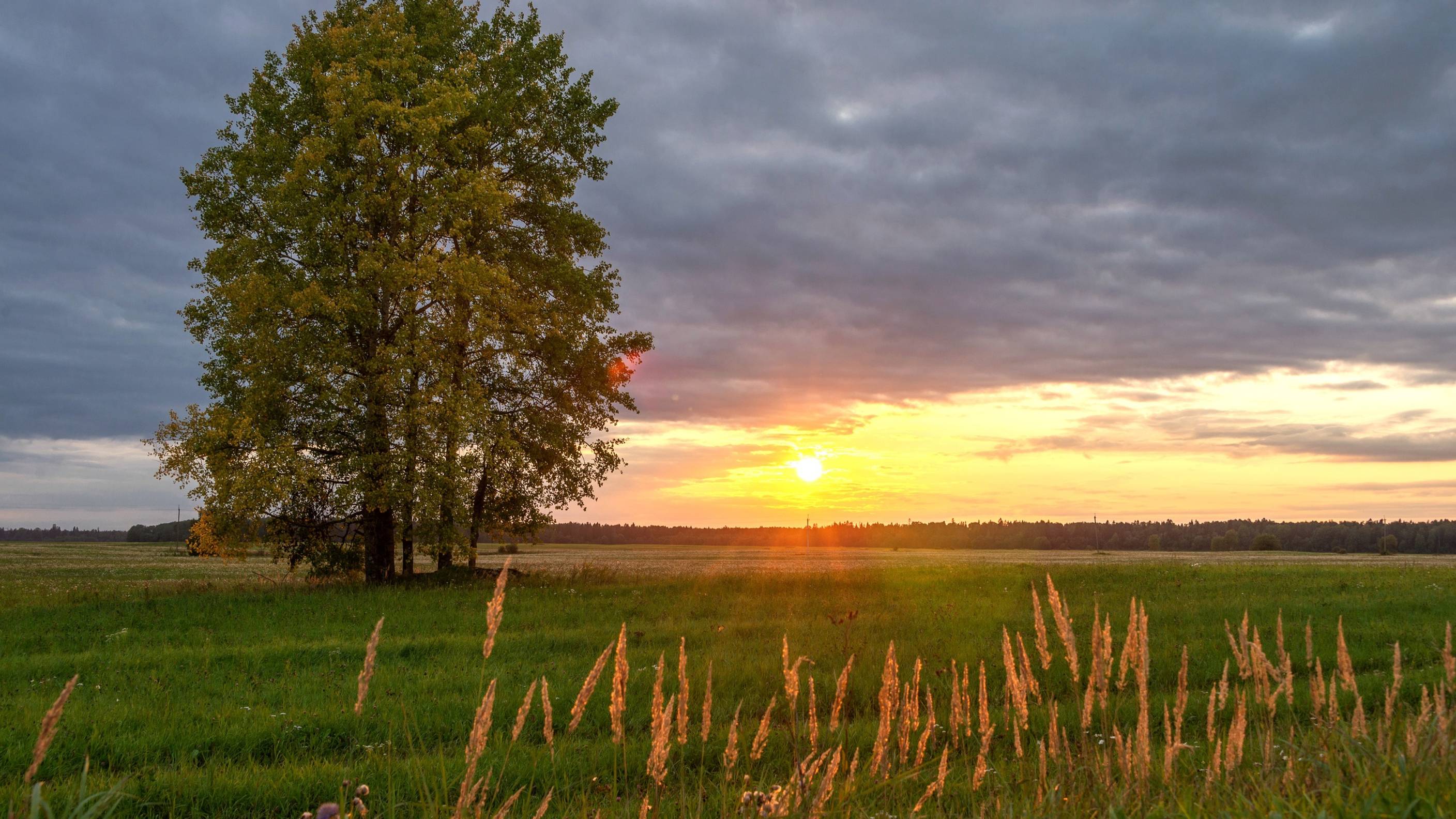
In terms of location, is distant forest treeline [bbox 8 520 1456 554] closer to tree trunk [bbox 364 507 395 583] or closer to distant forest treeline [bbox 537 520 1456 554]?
distant forest treeline [bbox 537 520 1456 554]

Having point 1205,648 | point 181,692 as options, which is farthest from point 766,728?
point 1205,648

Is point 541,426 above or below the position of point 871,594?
above

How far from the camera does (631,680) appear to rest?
10992mm

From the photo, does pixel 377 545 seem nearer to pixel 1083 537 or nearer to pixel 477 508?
pixel 477 508

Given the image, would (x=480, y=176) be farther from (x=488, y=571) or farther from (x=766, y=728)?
(x=766, y=728)

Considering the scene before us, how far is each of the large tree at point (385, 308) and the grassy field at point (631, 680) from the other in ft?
8.57

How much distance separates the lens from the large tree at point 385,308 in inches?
859

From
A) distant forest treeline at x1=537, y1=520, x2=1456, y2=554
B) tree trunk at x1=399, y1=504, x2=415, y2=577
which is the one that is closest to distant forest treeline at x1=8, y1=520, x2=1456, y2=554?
distant forest treeline at x1=537, y1=520, x2=1456, y2=554

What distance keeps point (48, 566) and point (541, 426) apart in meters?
38.2

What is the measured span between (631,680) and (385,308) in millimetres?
16356

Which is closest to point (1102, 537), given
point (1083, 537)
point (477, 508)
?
point (1083, 537)

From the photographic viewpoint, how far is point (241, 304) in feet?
69.5

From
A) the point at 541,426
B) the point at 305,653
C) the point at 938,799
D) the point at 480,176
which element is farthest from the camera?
the point at 541,426

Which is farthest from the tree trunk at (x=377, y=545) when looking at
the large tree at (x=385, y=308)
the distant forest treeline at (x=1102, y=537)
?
→ the distant forest treeline at (x=1102, y=537)
